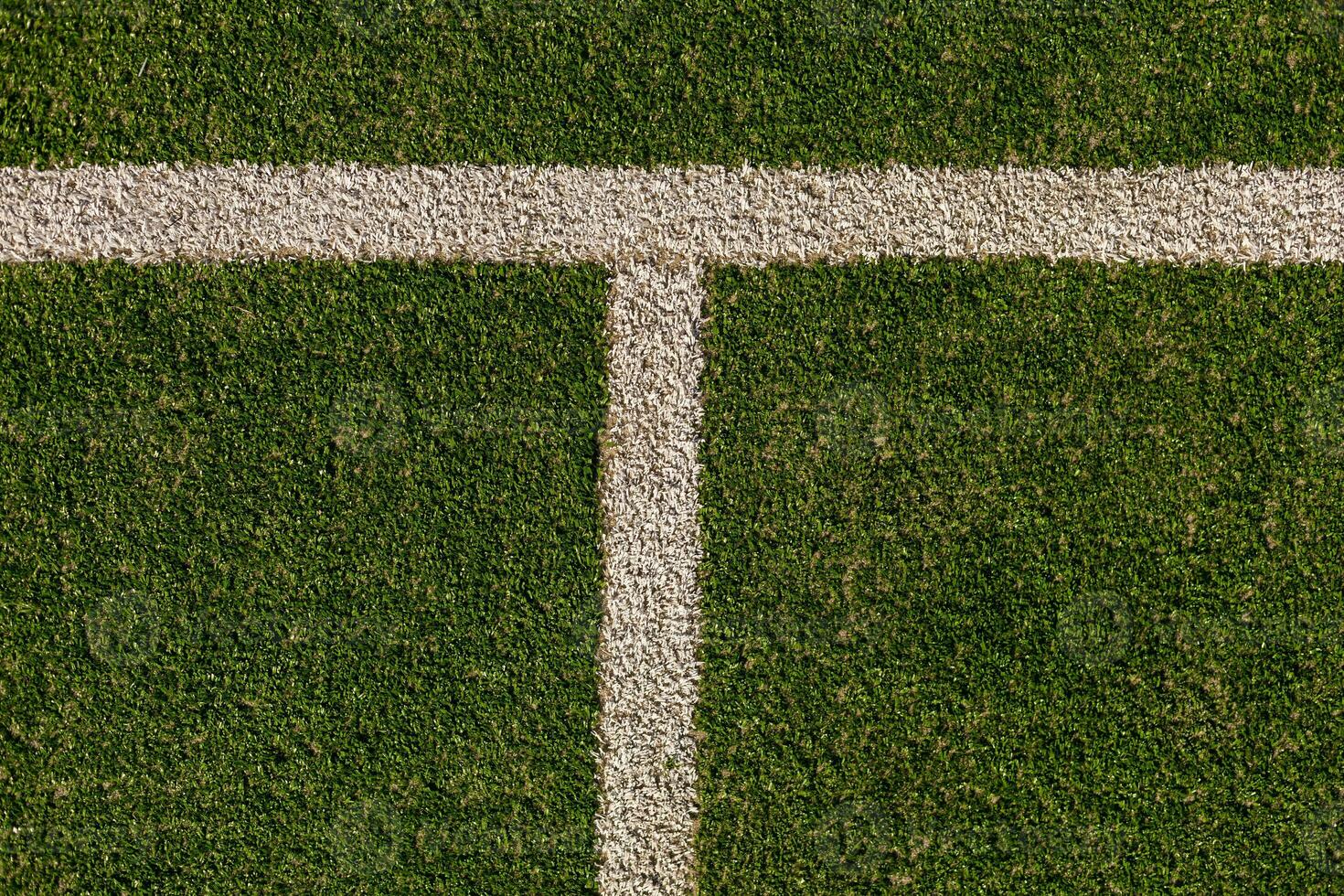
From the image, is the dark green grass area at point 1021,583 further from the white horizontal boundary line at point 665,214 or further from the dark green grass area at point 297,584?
the dark green grass area at point 297,584

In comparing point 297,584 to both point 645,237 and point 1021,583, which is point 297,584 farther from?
point 1021,583

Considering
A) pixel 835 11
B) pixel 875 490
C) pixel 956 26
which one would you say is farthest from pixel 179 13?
pixel 875 490

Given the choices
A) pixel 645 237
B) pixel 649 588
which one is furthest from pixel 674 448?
pixel 645 237

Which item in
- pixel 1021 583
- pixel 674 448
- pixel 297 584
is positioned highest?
pixel 674 448

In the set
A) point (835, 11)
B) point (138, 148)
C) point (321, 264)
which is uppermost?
point (835, 11)

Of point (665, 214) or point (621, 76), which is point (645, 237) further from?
point (621, 76)

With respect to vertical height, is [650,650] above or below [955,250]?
below

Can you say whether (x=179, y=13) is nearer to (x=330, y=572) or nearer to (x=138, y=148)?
(x=138, y=148)

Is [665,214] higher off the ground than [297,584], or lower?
higher
